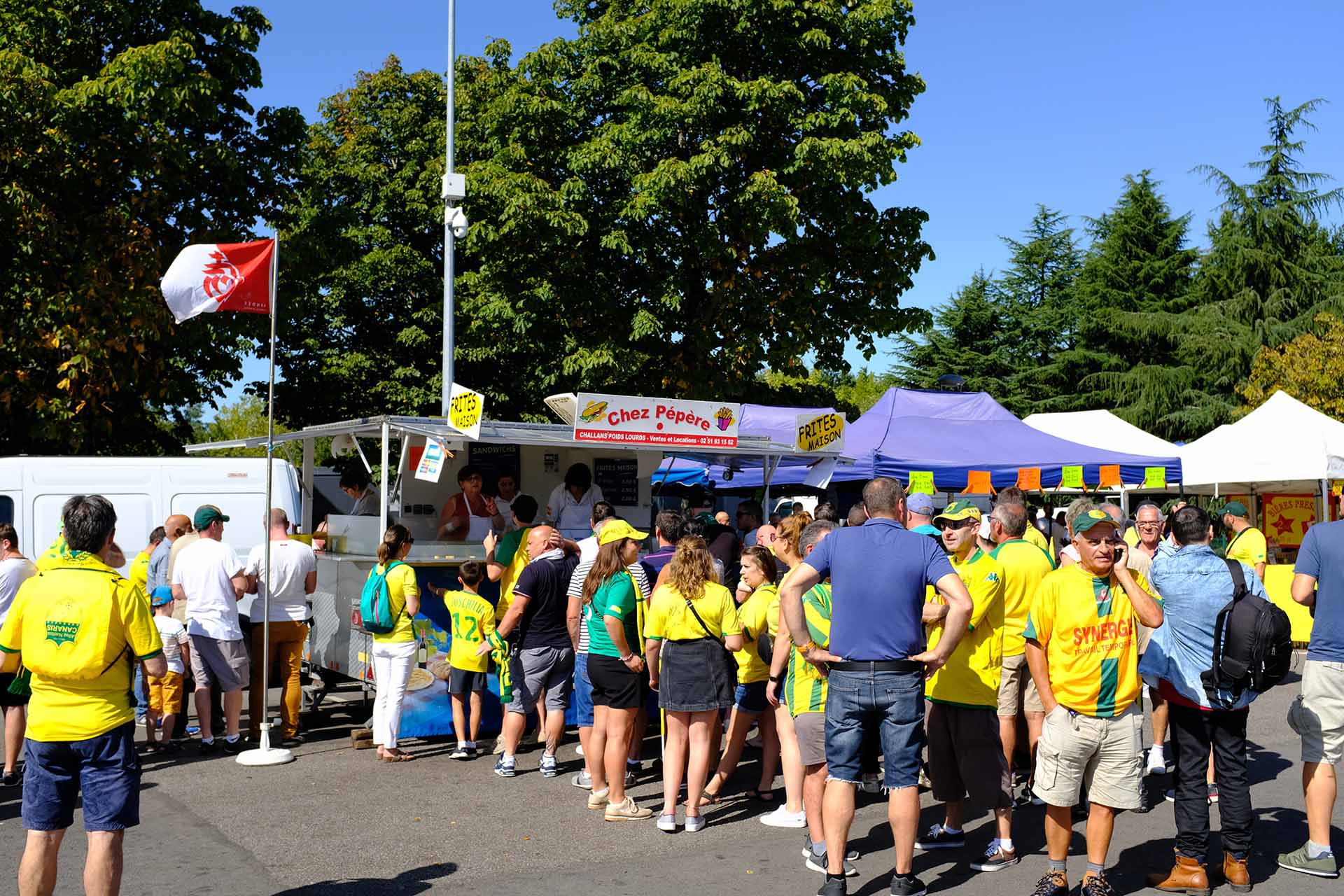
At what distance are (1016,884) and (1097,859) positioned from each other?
54cm

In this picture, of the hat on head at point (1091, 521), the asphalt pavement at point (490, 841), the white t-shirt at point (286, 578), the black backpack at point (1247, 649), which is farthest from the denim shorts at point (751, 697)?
the white t-shirt at point (286, 578)

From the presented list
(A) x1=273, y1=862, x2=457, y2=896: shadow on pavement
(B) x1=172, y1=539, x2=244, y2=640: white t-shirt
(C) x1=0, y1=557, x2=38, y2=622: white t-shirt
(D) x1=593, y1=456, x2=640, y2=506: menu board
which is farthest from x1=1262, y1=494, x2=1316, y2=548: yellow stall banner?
(C) x1=0, y1=557, x2=38, y2=622: white t-shirt

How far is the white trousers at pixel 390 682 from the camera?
8.38m

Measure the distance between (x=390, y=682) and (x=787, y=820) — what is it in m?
3.28

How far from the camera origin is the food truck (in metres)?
9.12

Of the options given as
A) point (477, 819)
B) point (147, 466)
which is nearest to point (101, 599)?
point (477, 819)

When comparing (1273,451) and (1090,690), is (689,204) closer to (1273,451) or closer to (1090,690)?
(1273,451)

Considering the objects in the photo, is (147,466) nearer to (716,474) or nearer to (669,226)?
(716,474)

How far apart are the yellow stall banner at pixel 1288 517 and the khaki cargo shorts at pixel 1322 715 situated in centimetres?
1515

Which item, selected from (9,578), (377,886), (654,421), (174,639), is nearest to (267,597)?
(174,639)

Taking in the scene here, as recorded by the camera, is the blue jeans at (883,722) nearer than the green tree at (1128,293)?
Yes

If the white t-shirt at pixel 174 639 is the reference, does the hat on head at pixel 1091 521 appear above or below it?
above

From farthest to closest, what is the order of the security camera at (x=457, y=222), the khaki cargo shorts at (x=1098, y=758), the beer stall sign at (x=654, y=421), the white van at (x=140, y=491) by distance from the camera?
the security camera at (x=457, y=222), the white van at (x=140, y=491), the beer stall sign at (x=654, y=421), the khaki cargo shorts at (x=1098, y=758)

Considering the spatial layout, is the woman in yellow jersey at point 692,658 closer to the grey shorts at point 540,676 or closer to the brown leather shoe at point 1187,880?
the grey shorts at point 540,676
